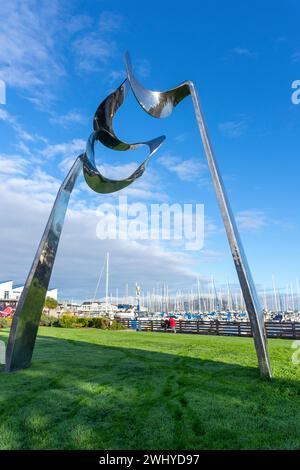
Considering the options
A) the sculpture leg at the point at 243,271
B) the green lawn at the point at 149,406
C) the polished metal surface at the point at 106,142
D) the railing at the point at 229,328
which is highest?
the polished metal surface at the point at 106,142

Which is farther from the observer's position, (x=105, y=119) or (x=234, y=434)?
(x=105, y=119)

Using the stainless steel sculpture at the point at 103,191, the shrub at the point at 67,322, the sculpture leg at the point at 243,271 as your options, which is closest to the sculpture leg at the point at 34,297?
the stainless steel sculpture at the point at 103,191

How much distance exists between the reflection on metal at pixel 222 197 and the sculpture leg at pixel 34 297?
13.4 ft

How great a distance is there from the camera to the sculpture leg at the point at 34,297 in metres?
9.18

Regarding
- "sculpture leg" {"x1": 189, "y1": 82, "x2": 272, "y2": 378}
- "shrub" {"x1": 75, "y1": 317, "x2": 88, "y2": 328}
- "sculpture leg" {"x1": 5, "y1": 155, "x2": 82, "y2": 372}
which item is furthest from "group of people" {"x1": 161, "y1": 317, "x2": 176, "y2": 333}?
"sculpture leg" {"x1": 189, "y1": 82, "x2": 272, "y2": 378}

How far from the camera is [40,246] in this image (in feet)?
32.2

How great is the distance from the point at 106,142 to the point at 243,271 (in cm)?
700

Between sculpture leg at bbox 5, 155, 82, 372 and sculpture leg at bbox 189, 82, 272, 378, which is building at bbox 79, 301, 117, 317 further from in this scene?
sculpture leg at bbox 189, 82, 272, 378

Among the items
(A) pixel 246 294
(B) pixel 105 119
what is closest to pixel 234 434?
(A) pixel 246 294

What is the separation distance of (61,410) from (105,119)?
9.27m

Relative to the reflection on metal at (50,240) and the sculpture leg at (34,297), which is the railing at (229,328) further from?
the sculpture leg at (34,297)
